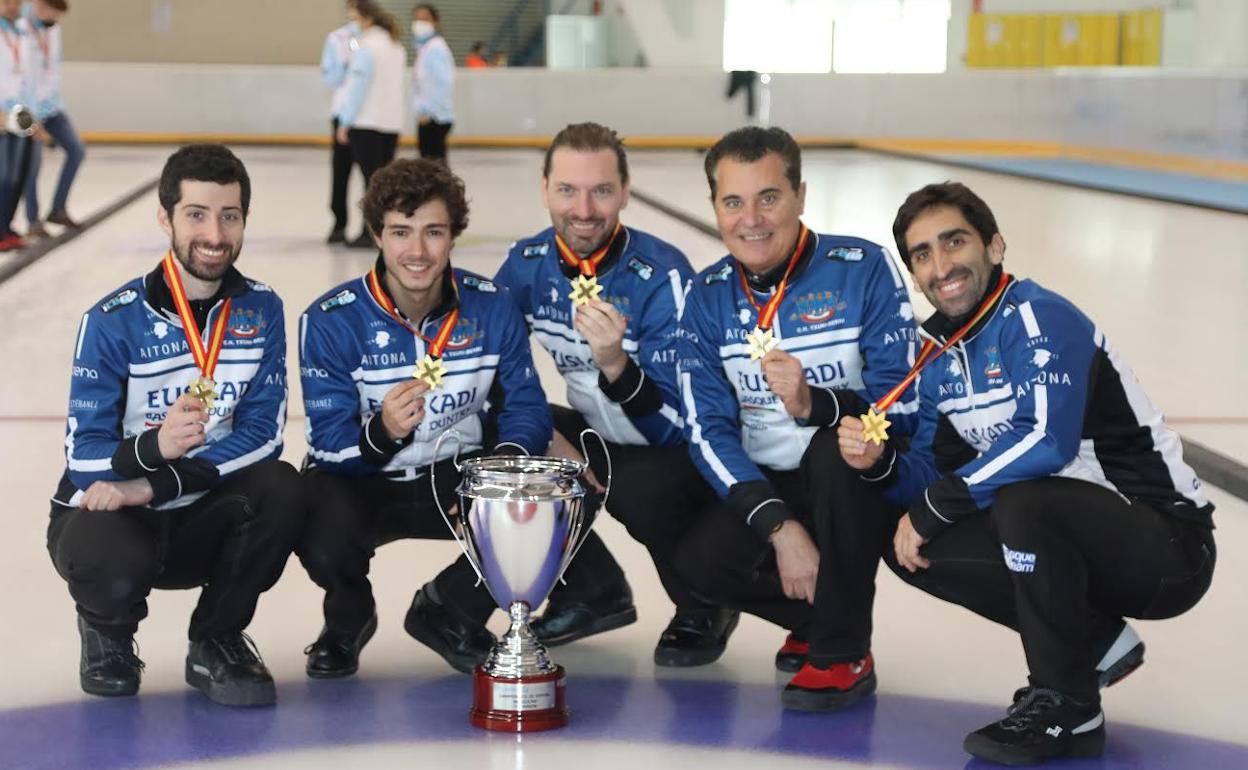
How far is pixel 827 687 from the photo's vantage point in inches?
122

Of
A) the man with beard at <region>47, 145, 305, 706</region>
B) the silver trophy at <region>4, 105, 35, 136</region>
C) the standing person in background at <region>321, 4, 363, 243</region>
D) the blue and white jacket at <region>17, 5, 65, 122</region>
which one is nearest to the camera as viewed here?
the man with beard at <region>47, 145, 305, 706</region>

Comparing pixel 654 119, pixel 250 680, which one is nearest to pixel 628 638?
pixel 250 680

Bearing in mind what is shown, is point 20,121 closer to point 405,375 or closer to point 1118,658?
point 405,375

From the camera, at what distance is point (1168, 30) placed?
77.1 feet

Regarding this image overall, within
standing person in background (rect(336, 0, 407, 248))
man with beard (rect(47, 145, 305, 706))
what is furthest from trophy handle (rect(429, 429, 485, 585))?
standing person in background (rect(336, 0, 407, 248))

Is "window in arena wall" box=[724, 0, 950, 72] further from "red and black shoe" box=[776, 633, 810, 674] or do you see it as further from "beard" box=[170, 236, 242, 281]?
"beard" box=[170, 236, 242, 281]

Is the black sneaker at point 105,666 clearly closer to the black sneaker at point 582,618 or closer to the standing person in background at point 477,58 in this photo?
the black sneaker at point 582,618

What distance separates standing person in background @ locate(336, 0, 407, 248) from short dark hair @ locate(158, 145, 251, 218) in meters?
7.31

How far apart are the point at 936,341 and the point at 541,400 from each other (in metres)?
0.83

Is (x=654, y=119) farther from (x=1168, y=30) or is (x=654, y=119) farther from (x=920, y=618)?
(x=920, y=618)

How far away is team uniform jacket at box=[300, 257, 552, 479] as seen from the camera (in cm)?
332

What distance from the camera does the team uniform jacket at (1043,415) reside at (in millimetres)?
2854

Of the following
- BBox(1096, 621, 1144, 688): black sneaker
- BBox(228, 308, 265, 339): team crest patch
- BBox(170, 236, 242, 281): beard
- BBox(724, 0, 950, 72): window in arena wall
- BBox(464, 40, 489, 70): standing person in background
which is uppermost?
BBox(724, 0, 950, 72): window in arena wall

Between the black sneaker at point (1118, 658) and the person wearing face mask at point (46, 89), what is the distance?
8.03 meters
